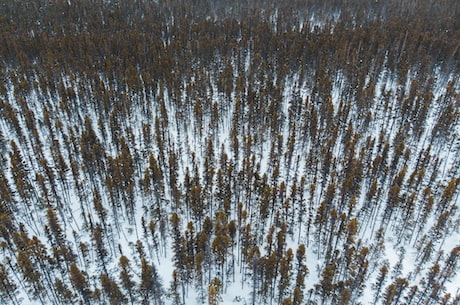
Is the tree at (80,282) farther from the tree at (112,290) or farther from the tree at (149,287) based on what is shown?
the tree at (149,287)

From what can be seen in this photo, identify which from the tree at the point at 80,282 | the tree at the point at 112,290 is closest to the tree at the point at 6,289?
the tree at the point at 80,282

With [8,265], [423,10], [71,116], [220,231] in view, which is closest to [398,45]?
[423,10]

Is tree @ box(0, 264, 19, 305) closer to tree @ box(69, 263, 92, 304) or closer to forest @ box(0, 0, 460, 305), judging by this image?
forest @ box(0, 0, 460, 305)

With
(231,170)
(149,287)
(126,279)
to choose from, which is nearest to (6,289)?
(126,279)

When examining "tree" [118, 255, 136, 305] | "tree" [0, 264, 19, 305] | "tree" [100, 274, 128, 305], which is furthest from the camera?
"tree" [118, 255, 136, 305]

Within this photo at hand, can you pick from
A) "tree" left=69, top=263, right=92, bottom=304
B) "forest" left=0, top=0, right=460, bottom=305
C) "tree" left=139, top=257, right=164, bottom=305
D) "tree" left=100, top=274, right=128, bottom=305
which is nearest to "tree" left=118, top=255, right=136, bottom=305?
"forest" left=0, top=0, right=460, bottom=305

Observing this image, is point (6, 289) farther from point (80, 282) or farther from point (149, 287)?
point (149, 287)

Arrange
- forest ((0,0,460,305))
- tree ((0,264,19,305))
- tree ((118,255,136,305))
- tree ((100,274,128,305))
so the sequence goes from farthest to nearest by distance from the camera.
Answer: forest ((0,0,460,305))
tree ((118,255,136,305))
tree ((0,264,19,305))
tree ((100,274,128,305))

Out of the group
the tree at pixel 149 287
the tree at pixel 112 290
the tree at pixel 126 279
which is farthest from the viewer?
the tree at pixel 126 279
